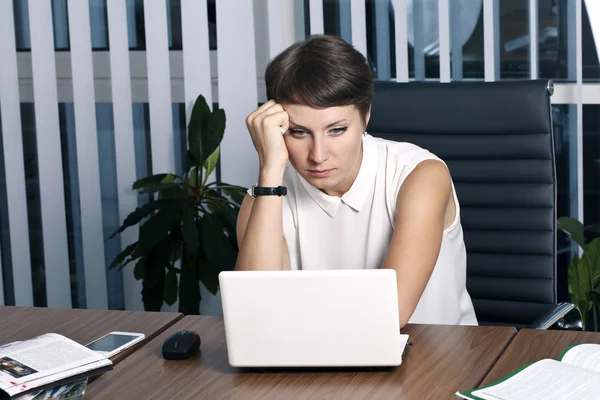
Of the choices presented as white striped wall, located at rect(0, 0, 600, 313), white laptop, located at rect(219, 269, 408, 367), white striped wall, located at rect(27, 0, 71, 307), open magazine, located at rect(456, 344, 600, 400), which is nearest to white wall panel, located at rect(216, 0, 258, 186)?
white striped wall, located at rect(0, 0, 600, 313)

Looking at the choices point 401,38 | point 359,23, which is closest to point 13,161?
point 359,23

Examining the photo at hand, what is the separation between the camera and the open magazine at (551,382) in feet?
4.29

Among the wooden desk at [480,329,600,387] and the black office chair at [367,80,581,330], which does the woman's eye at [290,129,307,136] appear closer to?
the black office chair at [367,80,581,330]

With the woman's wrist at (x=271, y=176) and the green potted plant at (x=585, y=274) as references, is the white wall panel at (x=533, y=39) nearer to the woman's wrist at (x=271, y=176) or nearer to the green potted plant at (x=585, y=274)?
the green potted plant at (x=585, y=274)

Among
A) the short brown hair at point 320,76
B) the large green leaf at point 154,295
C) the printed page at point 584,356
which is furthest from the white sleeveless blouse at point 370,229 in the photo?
the large green leaf at point 154,295

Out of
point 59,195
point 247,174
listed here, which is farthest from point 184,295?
point 59,195

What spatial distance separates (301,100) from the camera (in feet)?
5.87

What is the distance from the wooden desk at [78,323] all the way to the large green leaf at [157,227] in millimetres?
1082

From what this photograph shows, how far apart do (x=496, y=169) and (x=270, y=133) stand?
59 centimetres

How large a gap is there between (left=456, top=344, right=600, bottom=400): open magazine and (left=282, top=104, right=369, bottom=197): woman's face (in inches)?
24.6

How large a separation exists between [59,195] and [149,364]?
2062mm

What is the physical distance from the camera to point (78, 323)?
1.81 meters

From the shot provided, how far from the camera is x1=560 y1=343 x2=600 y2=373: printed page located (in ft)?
4.71

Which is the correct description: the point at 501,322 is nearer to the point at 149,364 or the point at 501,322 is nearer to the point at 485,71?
the point at 149,364
